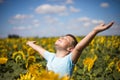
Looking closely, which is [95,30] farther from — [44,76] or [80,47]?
[44,76]

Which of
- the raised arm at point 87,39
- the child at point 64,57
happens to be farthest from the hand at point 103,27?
the child at point 64,57

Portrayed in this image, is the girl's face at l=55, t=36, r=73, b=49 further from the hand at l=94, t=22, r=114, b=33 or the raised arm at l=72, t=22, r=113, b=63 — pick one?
the hand at l=94, t=22, r=114, b=33

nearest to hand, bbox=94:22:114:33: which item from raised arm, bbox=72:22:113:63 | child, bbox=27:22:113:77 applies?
raised arm, bbox=72:22:113:63

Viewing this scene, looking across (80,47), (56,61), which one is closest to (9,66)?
(56,61)

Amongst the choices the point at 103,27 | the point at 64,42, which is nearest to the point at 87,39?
the point at 103,27

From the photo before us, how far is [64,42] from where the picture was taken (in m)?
1.79

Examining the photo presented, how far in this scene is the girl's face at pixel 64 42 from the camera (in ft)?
5.77

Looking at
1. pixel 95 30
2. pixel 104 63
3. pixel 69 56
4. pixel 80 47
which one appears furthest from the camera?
pixel 104 63

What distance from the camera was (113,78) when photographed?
2.60m

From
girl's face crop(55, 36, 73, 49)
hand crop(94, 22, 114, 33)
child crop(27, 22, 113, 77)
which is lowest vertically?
child crop(27, 22, 113, 77)

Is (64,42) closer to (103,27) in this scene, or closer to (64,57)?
(64,57)

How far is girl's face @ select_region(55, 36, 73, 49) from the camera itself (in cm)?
176

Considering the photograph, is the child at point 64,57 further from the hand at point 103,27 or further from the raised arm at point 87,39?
the hand at point 103,27

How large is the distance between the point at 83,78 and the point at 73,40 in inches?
31.9
